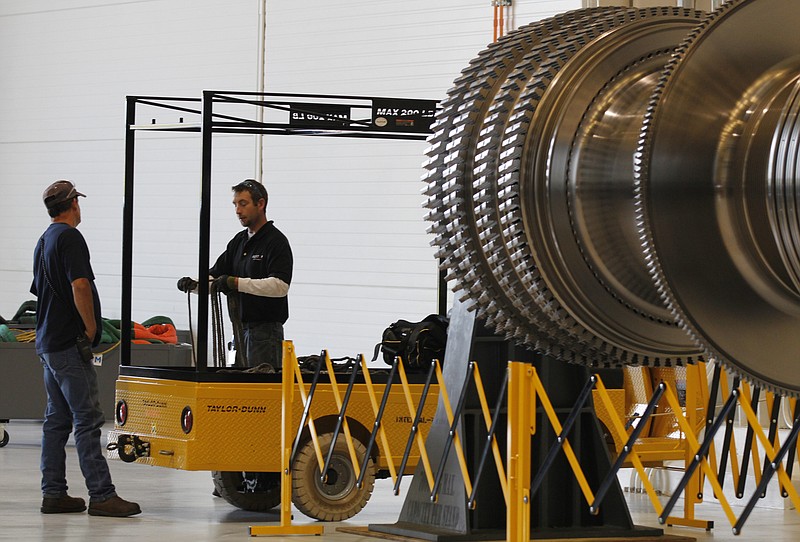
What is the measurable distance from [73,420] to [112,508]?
545 mm

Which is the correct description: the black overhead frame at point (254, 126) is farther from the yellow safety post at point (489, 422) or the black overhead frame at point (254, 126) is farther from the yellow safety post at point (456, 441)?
the yellow safety post at point (489, 422)

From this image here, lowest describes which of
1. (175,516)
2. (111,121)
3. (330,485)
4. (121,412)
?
(175,516)

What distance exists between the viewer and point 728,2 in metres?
3.29

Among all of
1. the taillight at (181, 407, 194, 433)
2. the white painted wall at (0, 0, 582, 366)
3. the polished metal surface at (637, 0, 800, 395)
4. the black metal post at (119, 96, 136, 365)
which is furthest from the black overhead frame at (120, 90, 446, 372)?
the white painted wall at (0, 0, 582, 366)

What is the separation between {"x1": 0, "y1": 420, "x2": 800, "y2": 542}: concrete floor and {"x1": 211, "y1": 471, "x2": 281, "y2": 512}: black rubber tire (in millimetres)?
94

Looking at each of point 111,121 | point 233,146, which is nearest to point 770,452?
point 233,146

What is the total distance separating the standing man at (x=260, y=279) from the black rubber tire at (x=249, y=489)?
704 millimetres

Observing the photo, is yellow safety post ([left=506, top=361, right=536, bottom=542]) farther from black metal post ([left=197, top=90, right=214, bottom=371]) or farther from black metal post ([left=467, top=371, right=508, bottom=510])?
black metal post ([left=197, top=90, right=214, bottom=371])

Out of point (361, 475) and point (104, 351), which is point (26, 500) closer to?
point (361, 475)

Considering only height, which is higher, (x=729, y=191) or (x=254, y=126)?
(x=254, y=126)

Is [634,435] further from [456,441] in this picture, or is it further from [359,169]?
[359,169]

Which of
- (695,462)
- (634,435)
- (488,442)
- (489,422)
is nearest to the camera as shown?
(695,462)

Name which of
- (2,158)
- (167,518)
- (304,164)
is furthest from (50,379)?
(2,158)

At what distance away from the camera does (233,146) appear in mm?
16641
